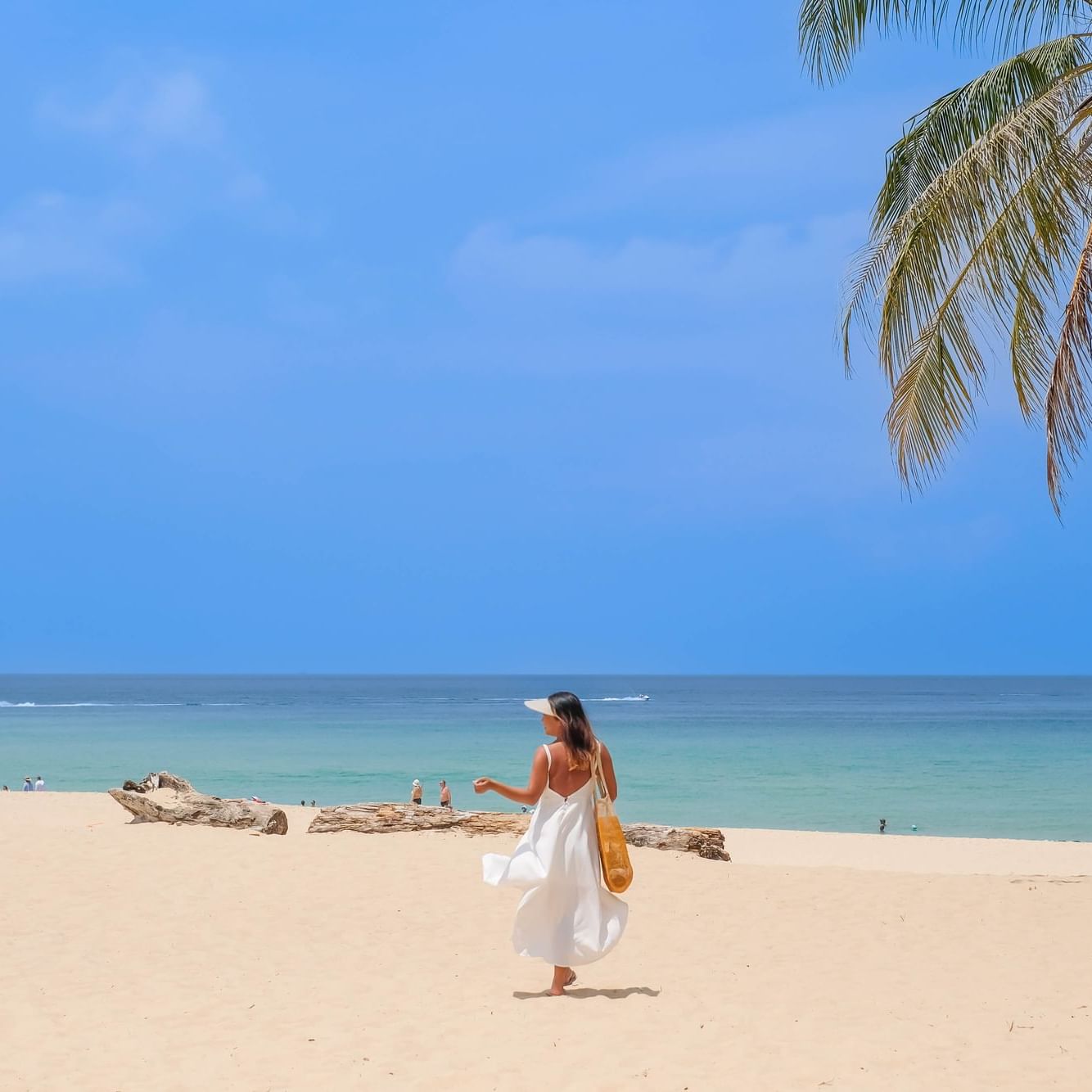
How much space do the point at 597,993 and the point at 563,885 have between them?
1.00 m

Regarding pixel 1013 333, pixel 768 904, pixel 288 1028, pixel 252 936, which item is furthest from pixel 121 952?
pixel 1013 333

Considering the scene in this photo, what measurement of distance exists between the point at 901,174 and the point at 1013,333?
1.65m

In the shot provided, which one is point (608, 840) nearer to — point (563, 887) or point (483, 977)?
point (563, 887)

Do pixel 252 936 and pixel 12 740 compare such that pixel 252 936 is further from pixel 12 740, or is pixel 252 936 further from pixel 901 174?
pixel 12 740

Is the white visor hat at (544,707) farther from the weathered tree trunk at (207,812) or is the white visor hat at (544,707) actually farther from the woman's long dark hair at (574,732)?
the weathered tree trunk at (207,812)

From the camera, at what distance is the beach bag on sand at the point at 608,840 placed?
22.0 feet

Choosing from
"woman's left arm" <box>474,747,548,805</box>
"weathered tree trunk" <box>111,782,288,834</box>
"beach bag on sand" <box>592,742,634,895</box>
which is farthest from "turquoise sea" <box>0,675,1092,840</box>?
"woman's left arm" <box>474,747,548,805</box>

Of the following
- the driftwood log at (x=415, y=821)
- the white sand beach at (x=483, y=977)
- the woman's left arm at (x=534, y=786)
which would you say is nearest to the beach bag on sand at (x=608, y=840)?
the woman's left arm at (x=534, y=786)

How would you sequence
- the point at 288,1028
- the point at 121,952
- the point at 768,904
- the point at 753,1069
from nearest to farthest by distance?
the point at 753,1069
the point at 288,1028
the point at 121,952
the point at 768,904

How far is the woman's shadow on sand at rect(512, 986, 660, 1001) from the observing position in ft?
23.4

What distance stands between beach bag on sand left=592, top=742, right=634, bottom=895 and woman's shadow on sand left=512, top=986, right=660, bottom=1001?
33.6 inches

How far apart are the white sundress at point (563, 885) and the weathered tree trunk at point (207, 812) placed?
27.0 feet

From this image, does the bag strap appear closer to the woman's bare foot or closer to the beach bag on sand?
the beach bag on sand

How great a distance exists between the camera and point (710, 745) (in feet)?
185
